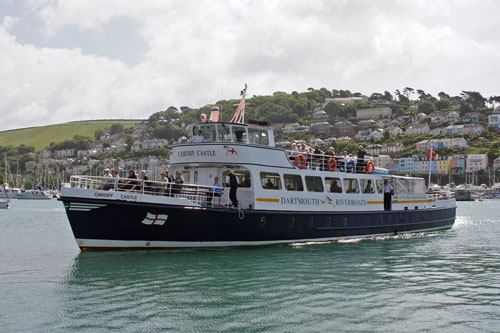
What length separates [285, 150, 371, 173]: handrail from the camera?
20.3 meters

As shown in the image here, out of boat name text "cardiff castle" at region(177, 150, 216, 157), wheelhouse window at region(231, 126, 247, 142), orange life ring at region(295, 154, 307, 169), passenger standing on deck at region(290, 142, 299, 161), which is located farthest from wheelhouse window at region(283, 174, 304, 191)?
boat name text "cardiff castle" at region(177, 150, 216, 157)

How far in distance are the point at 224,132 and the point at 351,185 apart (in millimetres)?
6664

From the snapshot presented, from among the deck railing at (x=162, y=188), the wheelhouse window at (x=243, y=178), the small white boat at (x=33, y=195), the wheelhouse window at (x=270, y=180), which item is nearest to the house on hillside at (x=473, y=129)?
the small white boat at (x=33, y=195)

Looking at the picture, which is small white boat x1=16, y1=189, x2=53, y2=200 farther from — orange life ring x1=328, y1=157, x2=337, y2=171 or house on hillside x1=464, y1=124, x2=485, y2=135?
house on hillside x1=464, y1=124, x2=485, y2=135

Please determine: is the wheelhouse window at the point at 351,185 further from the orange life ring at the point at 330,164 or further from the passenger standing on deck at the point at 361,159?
the orange life ring at the point at 330,164

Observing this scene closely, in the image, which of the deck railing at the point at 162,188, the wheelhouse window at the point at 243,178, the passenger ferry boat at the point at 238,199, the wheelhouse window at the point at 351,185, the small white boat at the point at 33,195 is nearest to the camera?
the passenger ferry boat at the point at 238,199

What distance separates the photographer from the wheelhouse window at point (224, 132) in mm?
18828

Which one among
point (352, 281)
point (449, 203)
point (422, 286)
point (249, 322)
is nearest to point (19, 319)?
point (249, 322)

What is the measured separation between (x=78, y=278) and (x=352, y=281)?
708cm

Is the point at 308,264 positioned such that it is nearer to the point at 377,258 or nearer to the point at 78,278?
the point at 377,258

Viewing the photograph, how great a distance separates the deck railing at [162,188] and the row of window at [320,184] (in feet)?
6.10

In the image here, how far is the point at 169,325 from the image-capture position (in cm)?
902

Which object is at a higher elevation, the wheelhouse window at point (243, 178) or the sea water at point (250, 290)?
the wheelhouse window at point (243, 178)

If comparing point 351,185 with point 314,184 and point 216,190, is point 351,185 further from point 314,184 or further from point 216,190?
point 216,190
